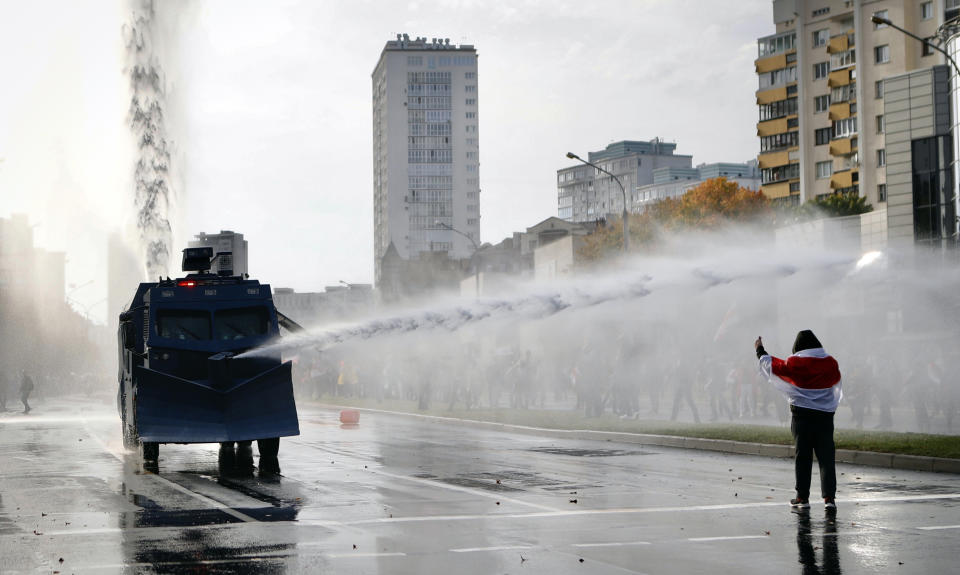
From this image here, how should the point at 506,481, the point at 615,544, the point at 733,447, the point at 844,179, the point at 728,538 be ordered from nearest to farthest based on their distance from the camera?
the point at 615,544
the point at 728,538
the point at 506,481
the point at 733,447
the point at 844,179

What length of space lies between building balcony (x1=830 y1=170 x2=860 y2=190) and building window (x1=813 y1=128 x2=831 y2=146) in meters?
4.78

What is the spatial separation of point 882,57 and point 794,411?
71.8m

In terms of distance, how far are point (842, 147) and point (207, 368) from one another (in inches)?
2925

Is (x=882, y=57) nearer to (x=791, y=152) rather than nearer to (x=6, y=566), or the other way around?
(x=791, y=152)

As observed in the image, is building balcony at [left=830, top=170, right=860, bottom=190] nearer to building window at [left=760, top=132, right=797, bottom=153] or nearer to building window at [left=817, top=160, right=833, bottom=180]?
building window at [left=817, top=160, right=833, bottom=180]

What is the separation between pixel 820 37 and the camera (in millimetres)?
90125

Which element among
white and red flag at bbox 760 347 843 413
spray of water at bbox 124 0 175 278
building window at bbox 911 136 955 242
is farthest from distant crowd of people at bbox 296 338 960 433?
white and red flag at bbox 760 347 843 413

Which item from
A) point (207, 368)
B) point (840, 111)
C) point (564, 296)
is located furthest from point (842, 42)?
point (207, 368)

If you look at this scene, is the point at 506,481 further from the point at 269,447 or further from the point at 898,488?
the point at 898,488

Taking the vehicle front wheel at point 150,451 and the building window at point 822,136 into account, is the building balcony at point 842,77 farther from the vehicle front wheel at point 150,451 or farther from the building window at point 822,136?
the vehicle front wheel at point 150,451

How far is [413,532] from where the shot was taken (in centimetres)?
1045

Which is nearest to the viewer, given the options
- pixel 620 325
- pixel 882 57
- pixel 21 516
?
pixel 21 516

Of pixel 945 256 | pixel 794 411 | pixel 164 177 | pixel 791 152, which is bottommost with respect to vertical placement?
pixel 794 411

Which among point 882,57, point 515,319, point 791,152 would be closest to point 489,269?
point 791,152
